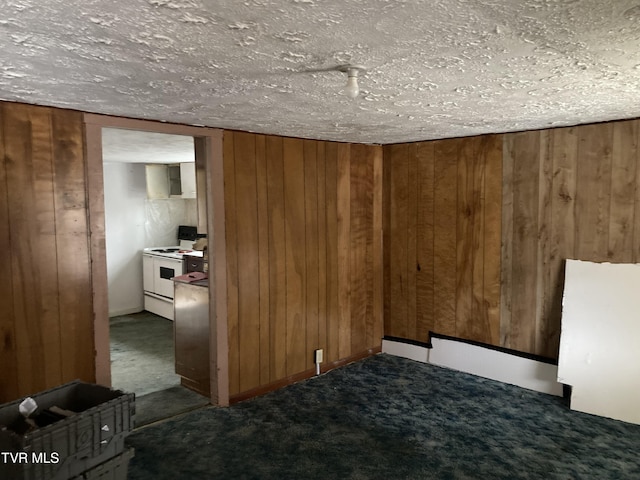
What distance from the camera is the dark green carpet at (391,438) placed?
2.71 m

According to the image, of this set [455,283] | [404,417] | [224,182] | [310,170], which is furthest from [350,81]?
[455,283]

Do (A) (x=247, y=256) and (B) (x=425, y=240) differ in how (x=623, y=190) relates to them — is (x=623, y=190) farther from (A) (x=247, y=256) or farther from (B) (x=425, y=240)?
(A) (x=247, y=256)

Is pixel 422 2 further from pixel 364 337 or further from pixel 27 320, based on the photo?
pixel 364 337

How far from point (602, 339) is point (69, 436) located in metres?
3.46

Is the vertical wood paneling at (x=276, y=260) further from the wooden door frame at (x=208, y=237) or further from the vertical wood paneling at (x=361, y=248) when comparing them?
the vertical wood paneling at (x=361, y=248)

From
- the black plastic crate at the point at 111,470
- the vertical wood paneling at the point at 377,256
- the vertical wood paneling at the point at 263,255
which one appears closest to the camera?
the black plastic crate at the point at 111,470

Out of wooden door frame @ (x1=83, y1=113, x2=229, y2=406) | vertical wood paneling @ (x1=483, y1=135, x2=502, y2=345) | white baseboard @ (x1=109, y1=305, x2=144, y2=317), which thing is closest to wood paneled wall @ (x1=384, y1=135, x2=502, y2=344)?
vertical wood paneling @ (x1=483, y1=135, x2=502, y2=345)

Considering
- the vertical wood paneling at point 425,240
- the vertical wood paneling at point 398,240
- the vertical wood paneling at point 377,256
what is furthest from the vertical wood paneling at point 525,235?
the vertical wood paneling at point 377,256

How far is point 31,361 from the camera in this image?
2637 mm

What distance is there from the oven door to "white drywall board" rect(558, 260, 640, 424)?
4.41 metres

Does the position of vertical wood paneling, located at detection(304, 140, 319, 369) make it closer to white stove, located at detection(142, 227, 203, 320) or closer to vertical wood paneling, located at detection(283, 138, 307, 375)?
vertical wood paneling, located at detection(283, 138, 307, 375)

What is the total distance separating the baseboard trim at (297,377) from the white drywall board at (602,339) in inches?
71.3

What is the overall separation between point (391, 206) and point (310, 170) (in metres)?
1.07

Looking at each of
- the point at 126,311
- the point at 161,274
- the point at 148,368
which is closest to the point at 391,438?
the point at 148,368
